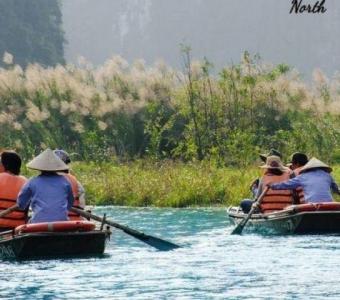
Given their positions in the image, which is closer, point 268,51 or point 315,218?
point 315,218

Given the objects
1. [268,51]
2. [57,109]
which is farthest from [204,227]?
[268,51]

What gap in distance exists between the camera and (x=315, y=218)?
59.8 feet

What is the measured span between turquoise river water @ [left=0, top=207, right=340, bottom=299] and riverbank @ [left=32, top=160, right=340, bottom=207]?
587 cm

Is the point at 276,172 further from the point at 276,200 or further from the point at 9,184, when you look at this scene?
the point at 9,184

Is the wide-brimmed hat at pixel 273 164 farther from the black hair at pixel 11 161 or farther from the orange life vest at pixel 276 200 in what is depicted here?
the black hair at pixel 11 161

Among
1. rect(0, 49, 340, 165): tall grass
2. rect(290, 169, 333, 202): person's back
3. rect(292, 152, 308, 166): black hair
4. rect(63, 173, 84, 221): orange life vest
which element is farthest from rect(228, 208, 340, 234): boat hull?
rect(0, 49, 340, 165): tall grass

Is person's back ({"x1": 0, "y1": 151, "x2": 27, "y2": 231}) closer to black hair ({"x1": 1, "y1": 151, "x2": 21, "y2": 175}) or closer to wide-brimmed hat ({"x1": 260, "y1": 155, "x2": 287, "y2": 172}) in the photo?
black hair ({"x1": 1, "y1": 151, "x2": 21, "y2": 175})

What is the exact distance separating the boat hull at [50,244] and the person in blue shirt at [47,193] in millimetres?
362

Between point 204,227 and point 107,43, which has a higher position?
point 107,43

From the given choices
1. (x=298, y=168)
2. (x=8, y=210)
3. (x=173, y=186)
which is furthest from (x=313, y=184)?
(x=173, y=186)

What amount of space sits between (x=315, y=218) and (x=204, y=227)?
2.94 m

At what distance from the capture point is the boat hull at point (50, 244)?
15.4 metres

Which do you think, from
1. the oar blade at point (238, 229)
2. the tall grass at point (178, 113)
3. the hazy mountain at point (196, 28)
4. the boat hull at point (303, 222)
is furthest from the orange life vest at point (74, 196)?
the hazy mountain at point (196, 28)

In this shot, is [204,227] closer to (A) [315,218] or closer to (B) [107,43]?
(A) [315,218]
